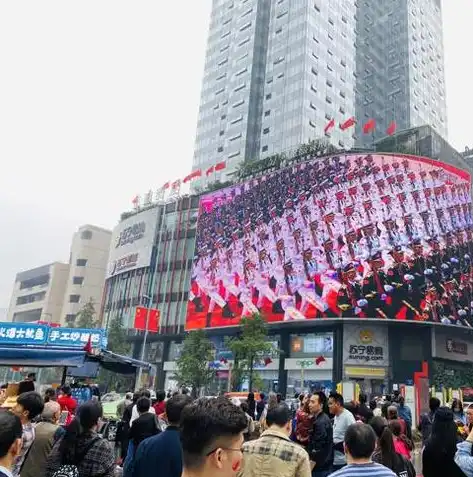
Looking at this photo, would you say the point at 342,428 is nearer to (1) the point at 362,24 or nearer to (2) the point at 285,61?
(2) the point at 285,61

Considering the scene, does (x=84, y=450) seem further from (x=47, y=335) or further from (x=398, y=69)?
(x=398, y=69)

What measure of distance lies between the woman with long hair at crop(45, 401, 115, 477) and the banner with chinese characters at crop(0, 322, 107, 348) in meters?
10.5

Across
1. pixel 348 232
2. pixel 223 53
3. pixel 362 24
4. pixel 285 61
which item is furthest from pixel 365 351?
pixel 362 24

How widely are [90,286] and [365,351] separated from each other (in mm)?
45432

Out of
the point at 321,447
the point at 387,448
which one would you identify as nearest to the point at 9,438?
the point at 387,448

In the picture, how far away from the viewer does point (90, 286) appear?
70188mm

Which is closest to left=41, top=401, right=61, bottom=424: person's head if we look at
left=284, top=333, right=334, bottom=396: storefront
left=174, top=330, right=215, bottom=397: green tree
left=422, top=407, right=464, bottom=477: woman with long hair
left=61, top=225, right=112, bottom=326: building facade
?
left=422, top=407, right=464, bottom=477: woman with long hair

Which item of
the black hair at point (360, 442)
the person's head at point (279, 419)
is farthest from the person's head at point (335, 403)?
the black hair at point (360, 442)

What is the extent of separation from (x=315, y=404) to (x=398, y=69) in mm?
81003

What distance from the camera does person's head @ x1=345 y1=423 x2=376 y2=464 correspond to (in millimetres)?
3436

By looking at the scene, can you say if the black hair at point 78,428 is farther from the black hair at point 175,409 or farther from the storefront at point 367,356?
the storefront at point 367,356

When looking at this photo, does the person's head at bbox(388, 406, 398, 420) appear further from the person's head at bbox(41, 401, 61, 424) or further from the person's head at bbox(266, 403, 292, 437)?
the person's head at bbox(41, 401, 61, 424)

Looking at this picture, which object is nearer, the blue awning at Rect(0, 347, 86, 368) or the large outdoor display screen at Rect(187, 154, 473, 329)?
the blue awning at Rect(0, 347, 86, 368)

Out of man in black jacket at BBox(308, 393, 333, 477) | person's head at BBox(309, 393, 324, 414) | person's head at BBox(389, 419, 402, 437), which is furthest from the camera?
person's head at BBox(309, 393, 324, 414)
